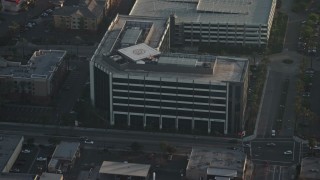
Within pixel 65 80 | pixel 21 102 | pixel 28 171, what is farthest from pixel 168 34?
pixel 28 171

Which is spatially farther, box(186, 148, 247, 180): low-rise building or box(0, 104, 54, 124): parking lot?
box(0, 104, 54, 124): parking lot

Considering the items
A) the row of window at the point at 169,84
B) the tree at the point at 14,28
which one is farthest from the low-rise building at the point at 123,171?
the tree at the point at 14,28

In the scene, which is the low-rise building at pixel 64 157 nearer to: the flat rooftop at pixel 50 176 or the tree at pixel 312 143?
the flat rooftop at pixel 50 176

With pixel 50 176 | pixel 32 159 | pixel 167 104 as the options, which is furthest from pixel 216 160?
pixel 32 159

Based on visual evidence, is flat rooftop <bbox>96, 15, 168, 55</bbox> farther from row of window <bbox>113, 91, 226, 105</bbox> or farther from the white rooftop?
row of window <bbox>113, 91, 226, 105</bbox>

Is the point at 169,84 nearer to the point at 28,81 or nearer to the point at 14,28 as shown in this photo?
the point at 28,81

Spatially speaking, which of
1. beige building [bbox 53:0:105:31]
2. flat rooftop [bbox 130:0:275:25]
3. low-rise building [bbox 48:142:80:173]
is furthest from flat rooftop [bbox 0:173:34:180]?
beige building [bbox 53:0:105:31]
